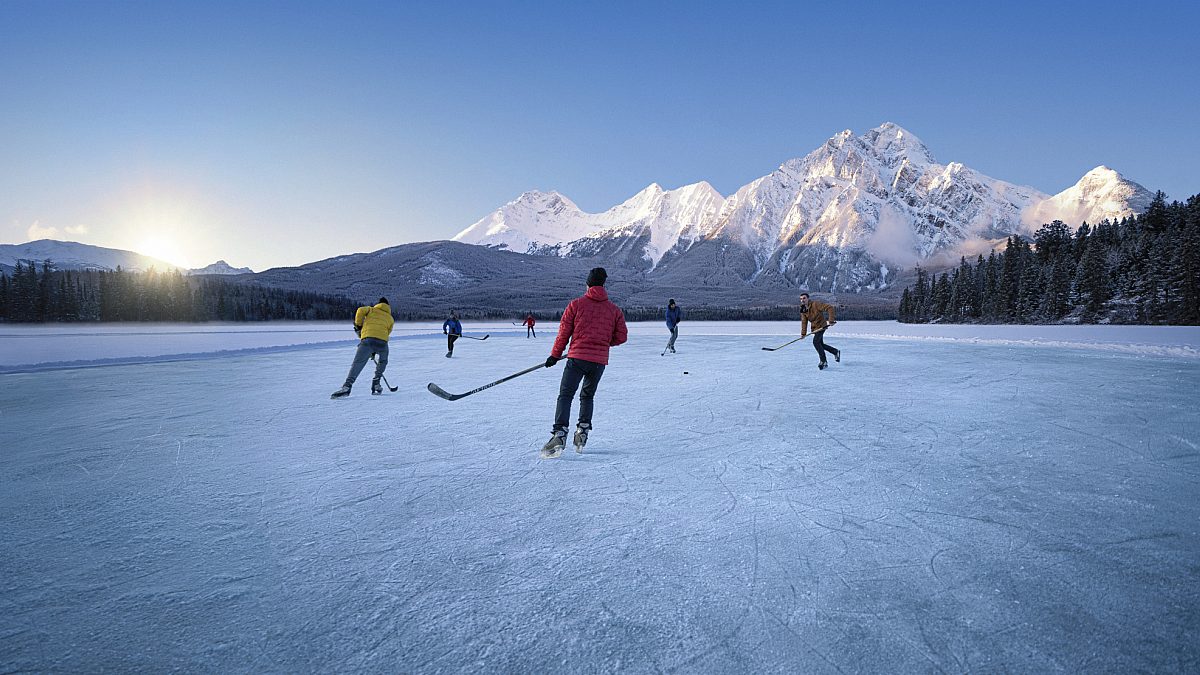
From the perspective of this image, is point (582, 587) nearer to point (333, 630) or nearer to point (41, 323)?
point (333, 630)

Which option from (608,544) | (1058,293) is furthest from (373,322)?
(1058,293)

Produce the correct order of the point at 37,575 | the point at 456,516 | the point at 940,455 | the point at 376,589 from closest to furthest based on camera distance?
the point at 376,589, the point at 37,575, the point at 456,516, the point at 940,455

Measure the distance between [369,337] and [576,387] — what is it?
562cm

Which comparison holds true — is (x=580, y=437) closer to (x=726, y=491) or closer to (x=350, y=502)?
(x=726, y=491)

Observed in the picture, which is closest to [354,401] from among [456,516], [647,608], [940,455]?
[456,516]

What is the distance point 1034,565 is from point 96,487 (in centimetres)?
721

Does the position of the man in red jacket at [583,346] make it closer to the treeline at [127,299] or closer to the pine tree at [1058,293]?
the pine tree at [1058,293]

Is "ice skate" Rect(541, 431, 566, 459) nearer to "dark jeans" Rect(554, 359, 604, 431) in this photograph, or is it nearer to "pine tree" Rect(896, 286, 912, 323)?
"dark jeans" Rect(554, 359, 604, 431)

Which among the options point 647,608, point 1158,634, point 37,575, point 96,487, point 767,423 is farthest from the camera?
point 767,423

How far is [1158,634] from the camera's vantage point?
244cm

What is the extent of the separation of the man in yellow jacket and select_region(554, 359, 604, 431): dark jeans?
514 cm

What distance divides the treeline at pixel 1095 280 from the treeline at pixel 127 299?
121419 millimetres

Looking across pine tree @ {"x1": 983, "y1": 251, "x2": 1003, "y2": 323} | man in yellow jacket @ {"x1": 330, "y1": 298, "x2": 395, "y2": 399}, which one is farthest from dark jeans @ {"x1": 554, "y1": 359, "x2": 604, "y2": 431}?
pine tree @ {"x1": 983, "y1": 251, "x2": 1003, "y2": 323}

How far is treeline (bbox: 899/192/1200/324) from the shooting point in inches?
1956
